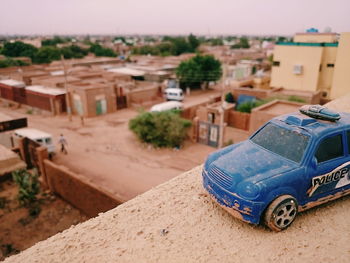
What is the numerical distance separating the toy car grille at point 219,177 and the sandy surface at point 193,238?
0.64m

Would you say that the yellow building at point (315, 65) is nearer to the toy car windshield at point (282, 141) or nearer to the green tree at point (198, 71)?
the green tree at point (198, 71)

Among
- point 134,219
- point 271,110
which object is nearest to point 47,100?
point 271,110

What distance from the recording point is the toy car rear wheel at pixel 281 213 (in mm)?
3908

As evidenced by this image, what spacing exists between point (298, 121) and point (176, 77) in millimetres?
33831

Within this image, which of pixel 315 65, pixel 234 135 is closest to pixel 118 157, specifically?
pixel 234 135

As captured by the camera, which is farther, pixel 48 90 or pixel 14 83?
pixel 14 83

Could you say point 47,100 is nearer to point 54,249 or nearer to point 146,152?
point 146,152

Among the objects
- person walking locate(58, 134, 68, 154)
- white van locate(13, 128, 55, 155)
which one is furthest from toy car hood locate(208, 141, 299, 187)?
person walking locate(58, 134, 68, 154)

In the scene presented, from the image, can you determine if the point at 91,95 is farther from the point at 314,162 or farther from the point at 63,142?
the point at 314,162

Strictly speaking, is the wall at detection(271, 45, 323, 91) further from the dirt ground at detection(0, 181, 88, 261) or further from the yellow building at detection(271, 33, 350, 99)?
the dirt ground at detection(0, 181, 88, 261)

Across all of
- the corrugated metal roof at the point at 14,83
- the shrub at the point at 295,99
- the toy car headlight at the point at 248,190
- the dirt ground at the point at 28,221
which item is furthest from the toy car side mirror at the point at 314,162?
the corrugated metal roof at the point at 14,83

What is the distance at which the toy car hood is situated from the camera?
402cm

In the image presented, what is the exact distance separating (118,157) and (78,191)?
5.67 meters

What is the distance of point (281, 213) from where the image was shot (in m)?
4.03
